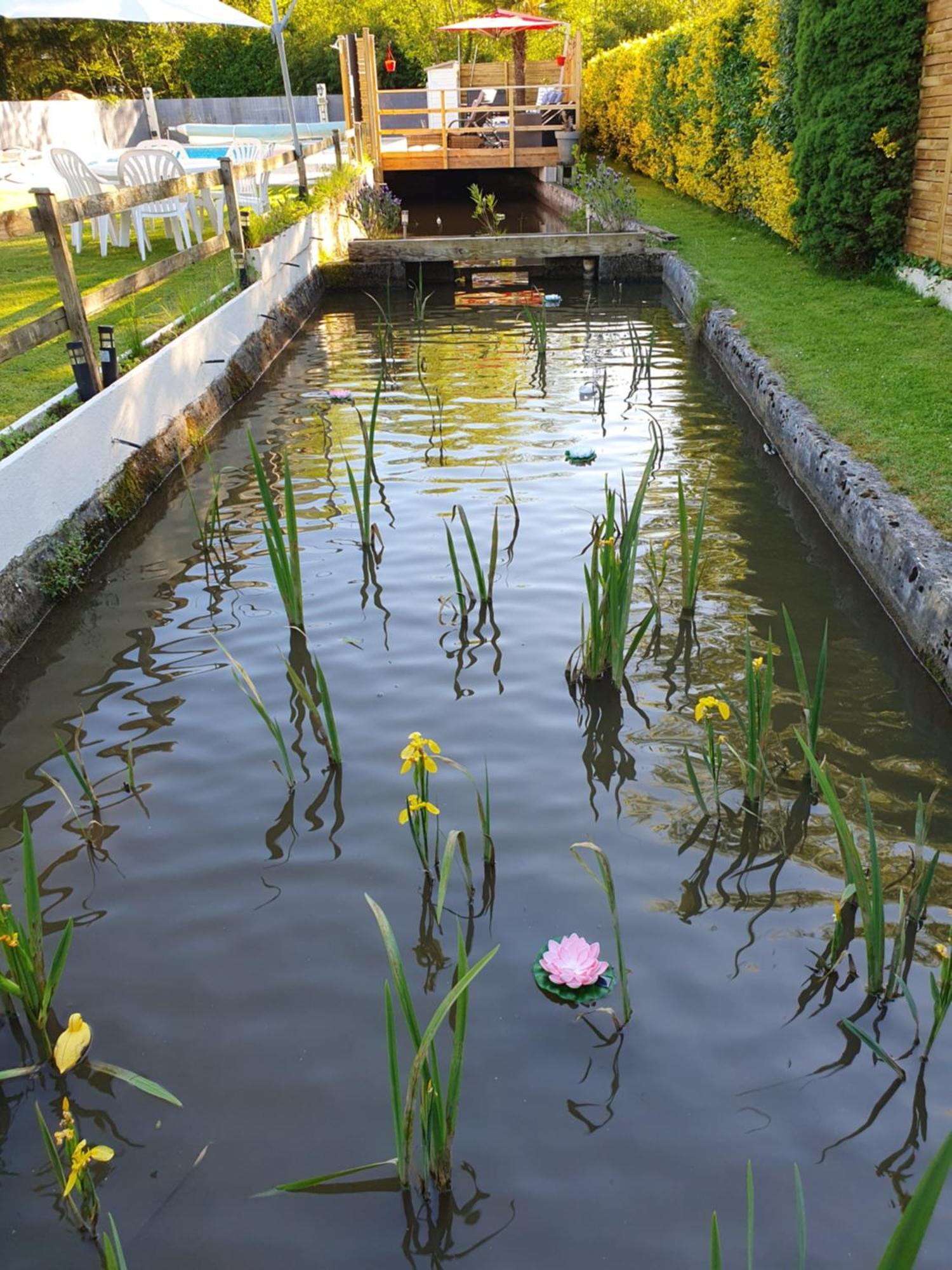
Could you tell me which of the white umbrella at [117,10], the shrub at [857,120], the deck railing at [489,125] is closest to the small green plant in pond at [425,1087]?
the shrub at [857,120]

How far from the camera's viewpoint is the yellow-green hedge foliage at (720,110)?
10.4 metres

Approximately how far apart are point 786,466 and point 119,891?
13.5ft

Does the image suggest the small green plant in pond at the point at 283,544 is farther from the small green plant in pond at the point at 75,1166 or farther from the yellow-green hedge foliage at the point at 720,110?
the yellow-green hedge foliage at the point at 720,110

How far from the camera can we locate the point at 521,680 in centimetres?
362

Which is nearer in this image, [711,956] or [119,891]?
[711,956]

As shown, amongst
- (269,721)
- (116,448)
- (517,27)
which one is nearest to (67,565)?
(116,448)

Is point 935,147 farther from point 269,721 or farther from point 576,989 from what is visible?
point 576,989

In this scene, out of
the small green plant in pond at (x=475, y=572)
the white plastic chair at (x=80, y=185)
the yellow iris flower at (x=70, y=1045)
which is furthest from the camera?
the white plastic chair at (x=80, y=185)

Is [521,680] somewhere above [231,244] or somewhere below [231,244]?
below

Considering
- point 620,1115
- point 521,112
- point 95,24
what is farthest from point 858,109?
point 95,24

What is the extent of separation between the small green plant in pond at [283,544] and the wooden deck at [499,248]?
8.16 meters

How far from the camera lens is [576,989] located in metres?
2.29

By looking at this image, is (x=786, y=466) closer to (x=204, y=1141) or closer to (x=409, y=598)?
(x=409, y=598)

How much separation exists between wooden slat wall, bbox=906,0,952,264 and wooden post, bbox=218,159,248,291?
493 centimetres
